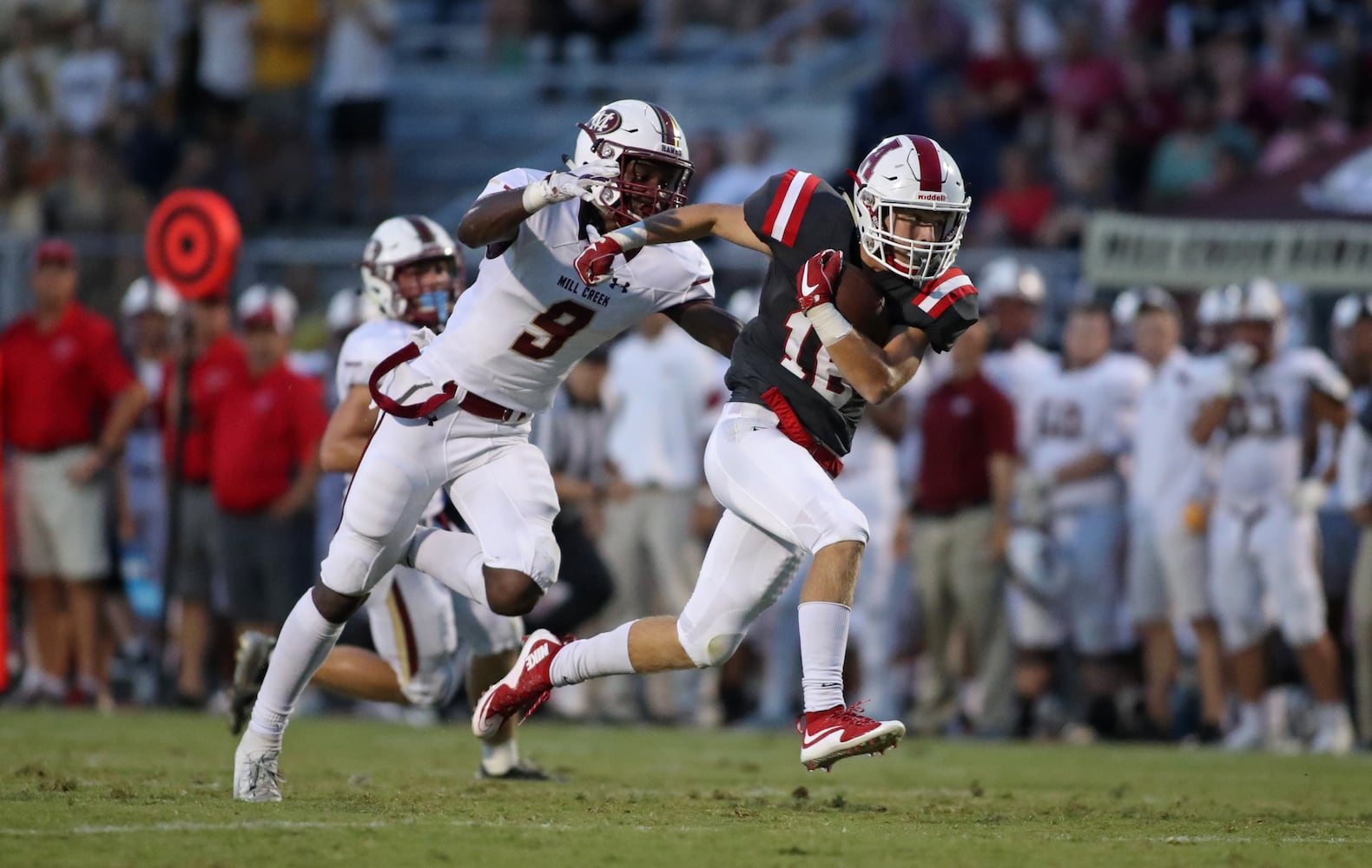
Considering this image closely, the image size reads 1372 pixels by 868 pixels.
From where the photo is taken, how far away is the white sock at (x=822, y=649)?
5.66 meters

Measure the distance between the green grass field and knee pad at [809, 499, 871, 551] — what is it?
2.56ft

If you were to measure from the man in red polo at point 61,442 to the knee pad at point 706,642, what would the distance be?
6.09 metres

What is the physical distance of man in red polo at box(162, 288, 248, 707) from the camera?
1141 centimetres

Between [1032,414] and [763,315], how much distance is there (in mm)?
4939

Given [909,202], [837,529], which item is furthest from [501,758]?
[909,202]

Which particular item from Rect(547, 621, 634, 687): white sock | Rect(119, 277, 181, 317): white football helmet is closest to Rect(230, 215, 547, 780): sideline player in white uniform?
Rect(547, 621, 634, 687): white sock

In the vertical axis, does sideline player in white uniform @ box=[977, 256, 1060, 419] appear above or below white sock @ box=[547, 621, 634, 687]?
above

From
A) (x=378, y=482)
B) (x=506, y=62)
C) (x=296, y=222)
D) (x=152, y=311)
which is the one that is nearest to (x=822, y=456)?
(x=378, y=482)

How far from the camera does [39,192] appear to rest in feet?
48.3

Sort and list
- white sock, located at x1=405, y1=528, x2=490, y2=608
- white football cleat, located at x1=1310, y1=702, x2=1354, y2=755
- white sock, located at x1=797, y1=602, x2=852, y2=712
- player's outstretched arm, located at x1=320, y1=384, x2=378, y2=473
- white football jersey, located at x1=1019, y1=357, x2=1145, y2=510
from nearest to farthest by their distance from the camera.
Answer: white sock, located at x1=797, y1=602, x2=852, y2=712, white sock, located at x1=405, y1=528, x2=490, y2=608, player's outstretched arm, located at x1=320, y1=384, x2=378, y2=473, white football cleat, located at x1=1310, y1=702, x2=1354, y2=755, white football jersey, located at x1=1019, y1=357, x2=1145, y2=510

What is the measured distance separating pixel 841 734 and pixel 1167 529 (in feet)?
16.9

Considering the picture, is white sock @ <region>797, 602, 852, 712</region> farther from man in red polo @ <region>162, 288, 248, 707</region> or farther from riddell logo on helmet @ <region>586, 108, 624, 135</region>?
man in red polo @ <region>162, 288, 248, 707</region>

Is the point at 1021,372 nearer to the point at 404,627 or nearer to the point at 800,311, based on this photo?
the point at 404,627

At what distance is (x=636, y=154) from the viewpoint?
6.15m
